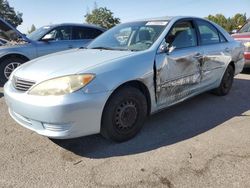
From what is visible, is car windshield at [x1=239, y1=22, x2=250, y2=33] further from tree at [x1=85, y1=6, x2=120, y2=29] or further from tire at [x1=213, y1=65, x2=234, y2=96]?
tree at [x1=85, y1=6, x2=120, y2=29]

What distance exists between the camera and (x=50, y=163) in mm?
3088

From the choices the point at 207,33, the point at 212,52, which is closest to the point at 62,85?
the point at 212,52

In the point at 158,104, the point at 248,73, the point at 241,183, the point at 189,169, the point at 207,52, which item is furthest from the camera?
the point at 248,73

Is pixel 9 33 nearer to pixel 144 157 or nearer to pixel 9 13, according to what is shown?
pixel 144 157

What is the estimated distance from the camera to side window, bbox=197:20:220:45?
478 centimetres

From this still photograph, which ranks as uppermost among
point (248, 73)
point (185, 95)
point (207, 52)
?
point (207, 52)

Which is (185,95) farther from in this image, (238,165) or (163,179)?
(163,179)

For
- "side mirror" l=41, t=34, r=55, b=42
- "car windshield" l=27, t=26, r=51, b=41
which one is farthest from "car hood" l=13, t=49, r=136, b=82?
"car windshield" l=27, t=26, r=51, b=41

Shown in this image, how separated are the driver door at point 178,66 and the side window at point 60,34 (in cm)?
404

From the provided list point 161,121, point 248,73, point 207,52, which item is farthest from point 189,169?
point 248,73

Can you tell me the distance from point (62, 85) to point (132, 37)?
1580mm

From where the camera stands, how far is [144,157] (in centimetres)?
319

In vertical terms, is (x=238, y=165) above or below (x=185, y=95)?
below

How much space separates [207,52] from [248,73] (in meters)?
4.00
